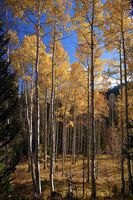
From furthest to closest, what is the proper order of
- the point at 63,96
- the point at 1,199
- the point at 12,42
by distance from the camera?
the point at 63,96
the point at 12,42
the point at 1,199

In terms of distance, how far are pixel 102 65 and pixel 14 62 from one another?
240 inches

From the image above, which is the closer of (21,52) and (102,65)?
(21,52)

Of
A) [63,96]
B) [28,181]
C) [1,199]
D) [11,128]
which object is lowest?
[28,181]

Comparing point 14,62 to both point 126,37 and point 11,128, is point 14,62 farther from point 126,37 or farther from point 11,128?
point 11,128

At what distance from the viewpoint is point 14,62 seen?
648 inches

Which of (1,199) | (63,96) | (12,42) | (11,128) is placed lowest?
(1,199)

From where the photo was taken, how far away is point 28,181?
1841 centimetres

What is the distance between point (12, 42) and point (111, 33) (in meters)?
5.63

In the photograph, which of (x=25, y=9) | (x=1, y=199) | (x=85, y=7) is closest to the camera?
(x=1, y=199)

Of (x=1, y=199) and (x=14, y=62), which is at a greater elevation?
(x=14, y=62)

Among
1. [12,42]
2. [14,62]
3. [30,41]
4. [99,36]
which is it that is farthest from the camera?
[30,41]

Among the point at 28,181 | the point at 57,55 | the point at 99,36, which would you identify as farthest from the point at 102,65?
→ the point at 28,181

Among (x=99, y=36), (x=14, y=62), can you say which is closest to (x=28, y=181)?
(x=14, y=62)

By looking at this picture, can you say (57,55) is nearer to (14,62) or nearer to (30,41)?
(30,41)
